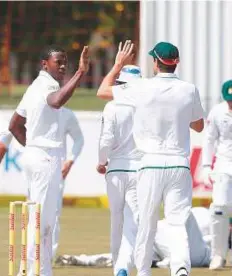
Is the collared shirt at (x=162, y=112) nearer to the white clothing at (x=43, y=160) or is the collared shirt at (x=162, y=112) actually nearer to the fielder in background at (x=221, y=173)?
the white clothing at (x=43, y=160)

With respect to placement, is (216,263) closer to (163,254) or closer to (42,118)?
(163,254)

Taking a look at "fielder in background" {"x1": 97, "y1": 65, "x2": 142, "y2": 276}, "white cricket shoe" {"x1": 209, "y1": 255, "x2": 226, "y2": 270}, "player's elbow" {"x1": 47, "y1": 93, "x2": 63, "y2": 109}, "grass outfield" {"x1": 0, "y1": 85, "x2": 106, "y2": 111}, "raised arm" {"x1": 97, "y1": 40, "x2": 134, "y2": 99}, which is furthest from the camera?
"grass outfield" {"x1": 0, "y1": 85, "x2": 106, "y2": 111}

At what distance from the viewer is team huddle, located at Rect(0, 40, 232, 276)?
438 inches

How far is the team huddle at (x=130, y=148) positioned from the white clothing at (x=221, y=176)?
1.81 meters

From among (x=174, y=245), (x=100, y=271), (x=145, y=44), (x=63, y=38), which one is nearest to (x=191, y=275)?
(x=100, y=271)

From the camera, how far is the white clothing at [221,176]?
14.0 m

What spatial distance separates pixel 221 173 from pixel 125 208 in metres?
1.98

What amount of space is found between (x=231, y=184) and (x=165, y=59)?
3140mm

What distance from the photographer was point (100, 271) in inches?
537

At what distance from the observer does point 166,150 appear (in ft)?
36.4

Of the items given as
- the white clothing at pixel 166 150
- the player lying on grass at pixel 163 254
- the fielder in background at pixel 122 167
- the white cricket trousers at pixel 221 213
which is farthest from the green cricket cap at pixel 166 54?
the player lying on grass at pixel 163 254

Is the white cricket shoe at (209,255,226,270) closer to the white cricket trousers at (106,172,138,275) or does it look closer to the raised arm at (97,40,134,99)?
the white cricket trousers at (106,172,138,275)

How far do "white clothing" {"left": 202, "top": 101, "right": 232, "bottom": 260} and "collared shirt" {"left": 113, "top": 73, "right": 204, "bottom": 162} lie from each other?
2.85 meters

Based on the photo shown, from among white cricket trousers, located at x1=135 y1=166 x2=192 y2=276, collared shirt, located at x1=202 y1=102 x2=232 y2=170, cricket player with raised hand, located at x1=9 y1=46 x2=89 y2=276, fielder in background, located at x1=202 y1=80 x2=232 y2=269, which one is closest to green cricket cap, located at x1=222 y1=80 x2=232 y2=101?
fielder in background, located at x1=202 y1=80 x2=232 y2=269
